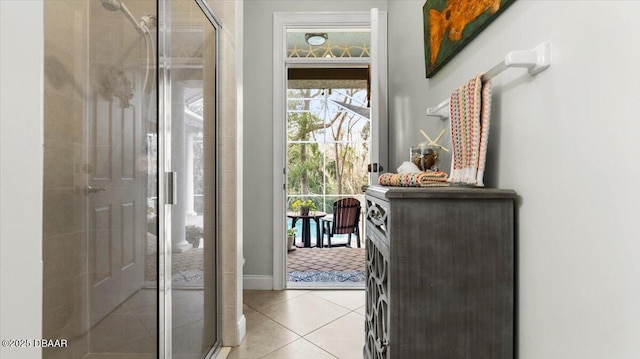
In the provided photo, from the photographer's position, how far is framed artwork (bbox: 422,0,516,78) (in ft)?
4.04

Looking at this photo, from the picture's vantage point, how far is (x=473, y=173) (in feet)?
3.86

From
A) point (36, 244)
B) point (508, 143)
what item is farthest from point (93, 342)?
point (508, 143)

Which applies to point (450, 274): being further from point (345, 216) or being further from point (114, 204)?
point (345, 216)

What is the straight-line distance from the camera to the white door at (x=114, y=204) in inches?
42.1

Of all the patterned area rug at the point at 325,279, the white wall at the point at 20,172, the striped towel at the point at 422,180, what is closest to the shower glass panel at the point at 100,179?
the white wall at the point at 20,172

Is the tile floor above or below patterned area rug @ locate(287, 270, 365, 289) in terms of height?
above

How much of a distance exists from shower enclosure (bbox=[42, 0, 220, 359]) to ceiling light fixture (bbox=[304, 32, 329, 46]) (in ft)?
5.35

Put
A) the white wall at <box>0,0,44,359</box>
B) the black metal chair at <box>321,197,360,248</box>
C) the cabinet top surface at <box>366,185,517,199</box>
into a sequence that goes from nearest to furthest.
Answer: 1. the white wall at <box>0,0,44,359</box>
2. the cabinet top surface at <box>366,185,517,199</box>
3. the black metal chair at <box>321,197,360,248</box>

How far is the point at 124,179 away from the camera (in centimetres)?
119

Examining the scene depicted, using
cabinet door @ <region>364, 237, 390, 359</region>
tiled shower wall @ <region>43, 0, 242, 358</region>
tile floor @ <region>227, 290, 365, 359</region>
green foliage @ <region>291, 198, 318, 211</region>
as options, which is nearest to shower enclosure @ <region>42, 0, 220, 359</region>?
tiled shower wall @ <region>43, 0, 242, 358</region>

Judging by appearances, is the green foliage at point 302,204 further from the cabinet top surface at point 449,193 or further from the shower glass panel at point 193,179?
the cabinet top surface at point 449,193

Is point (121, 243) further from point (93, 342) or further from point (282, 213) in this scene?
point (282, 213)

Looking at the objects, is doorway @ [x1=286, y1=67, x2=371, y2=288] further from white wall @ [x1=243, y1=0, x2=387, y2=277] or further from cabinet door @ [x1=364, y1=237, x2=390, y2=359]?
cabinet door @ [x1=364, y1=237, x2=390, y2=359]

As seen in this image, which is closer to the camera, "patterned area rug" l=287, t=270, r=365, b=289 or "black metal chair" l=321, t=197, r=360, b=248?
"patterned area rug" l=287, t=270, r=365, b=289
